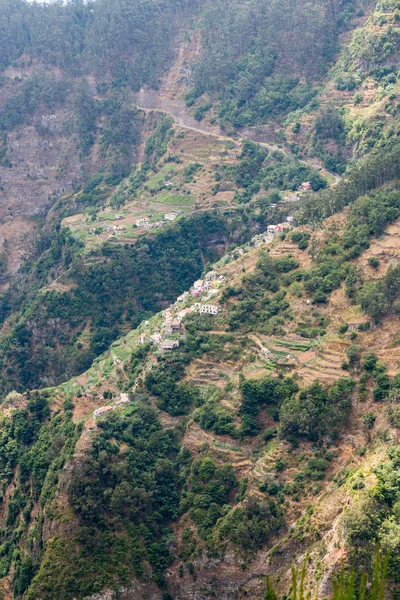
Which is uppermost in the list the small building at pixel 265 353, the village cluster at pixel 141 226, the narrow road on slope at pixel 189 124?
the narrow road on slope at pixel 189 124

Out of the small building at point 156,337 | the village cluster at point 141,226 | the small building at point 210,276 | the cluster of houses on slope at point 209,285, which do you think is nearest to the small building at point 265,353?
the small building at point 156,337

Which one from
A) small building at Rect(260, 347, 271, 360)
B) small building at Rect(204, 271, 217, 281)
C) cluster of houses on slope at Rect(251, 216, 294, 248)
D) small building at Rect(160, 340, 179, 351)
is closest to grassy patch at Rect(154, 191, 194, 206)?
cluster of houses on slope at Rect(251, 216, 294, 248)

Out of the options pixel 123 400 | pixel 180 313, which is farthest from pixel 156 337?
pixel 123 400

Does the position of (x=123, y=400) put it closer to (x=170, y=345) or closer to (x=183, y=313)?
(x=170, y=345)

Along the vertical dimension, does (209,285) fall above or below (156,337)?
above

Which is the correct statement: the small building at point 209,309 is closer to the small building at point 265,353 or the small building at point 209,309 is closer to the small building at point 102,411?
the small building at point 265,353

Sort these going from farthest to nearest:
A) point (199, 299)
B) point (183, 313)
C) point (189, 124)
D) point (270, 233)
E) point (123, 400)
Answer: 1. point (189, 124)
2. point (270, 233)
3. point (199, 299)
4. point (183, 313)
5. point (123, 400)

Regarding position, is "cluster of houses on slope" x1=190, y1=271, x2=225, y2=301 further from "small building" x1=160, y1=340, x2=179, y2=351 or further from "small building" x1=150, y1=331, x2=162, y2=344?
"small building" x1=160, y1=340, x2=179, y2=351
